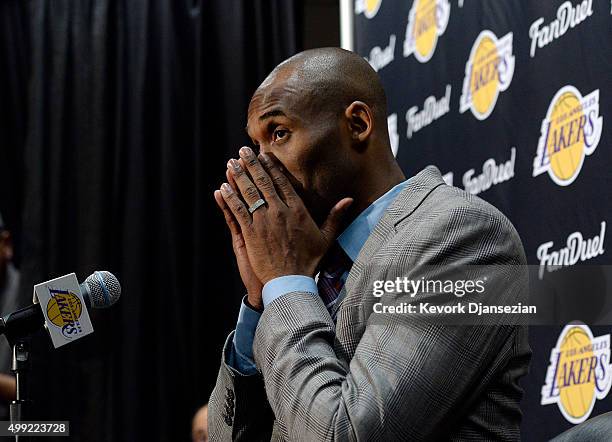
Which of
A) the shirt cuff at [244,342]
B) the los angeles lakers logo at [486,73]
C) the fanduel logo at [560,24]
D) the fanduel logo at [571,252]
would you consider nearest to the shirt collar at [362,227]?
the shirt cuff at [244,342]

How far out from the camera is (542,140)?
287 centimetres

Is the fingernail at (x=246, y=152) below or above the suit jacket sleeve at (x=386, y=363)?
above

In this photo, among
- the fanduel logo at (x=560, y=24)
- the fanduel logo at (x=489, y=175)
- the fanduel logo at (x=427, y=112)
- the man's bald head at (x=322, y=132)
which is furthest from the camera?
the fanduel logo at (x=427, y=112)

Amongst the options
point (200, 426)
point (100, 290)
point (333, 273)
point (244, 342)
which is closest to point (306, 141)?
point (333, 273)

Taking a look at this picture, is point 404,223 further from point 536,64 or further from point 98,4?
point 98,4

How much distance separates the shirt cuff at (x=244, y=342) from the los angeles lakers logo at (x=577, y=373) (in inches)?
43.3

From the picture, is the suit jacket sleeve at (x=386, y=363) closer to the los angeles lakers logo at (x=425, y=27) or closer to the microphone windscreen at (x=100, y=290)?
the microphone windscreen at (x=100, y=290)

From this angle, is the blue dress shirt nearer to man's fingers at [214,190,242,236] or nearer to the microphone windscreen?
man's fingers at [214,190,242,236]

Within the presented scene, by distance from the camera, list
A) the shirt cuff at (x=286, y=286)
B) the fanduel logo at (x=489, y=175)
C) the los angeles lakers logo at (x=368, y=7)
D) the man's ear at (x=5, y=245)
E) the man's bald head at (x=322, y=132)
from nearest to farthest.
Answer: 1. the shirt cuff at (x=286, y=286)
2. the man's bald head at (x=322, y=132)
3. the fanduel logo at (x=489, y=175)
4. the los angeles lakers logo at (x=368, y=7)
5. the man's ear at (x=5, y=245)

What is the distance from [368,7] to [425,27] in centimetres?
50

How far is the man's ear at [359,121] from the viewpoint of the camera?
2010 mm

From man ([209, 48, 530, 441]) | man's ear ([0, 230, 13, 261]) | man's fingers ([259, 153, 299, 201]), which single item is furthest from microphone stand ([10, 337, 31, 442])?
man's ear ([0, 230, 13, 261])

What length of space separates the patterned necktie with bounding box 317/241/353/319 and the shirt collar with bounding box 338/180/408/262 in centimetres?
2

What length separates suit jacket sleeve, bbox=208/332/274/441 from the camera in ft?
6.07
